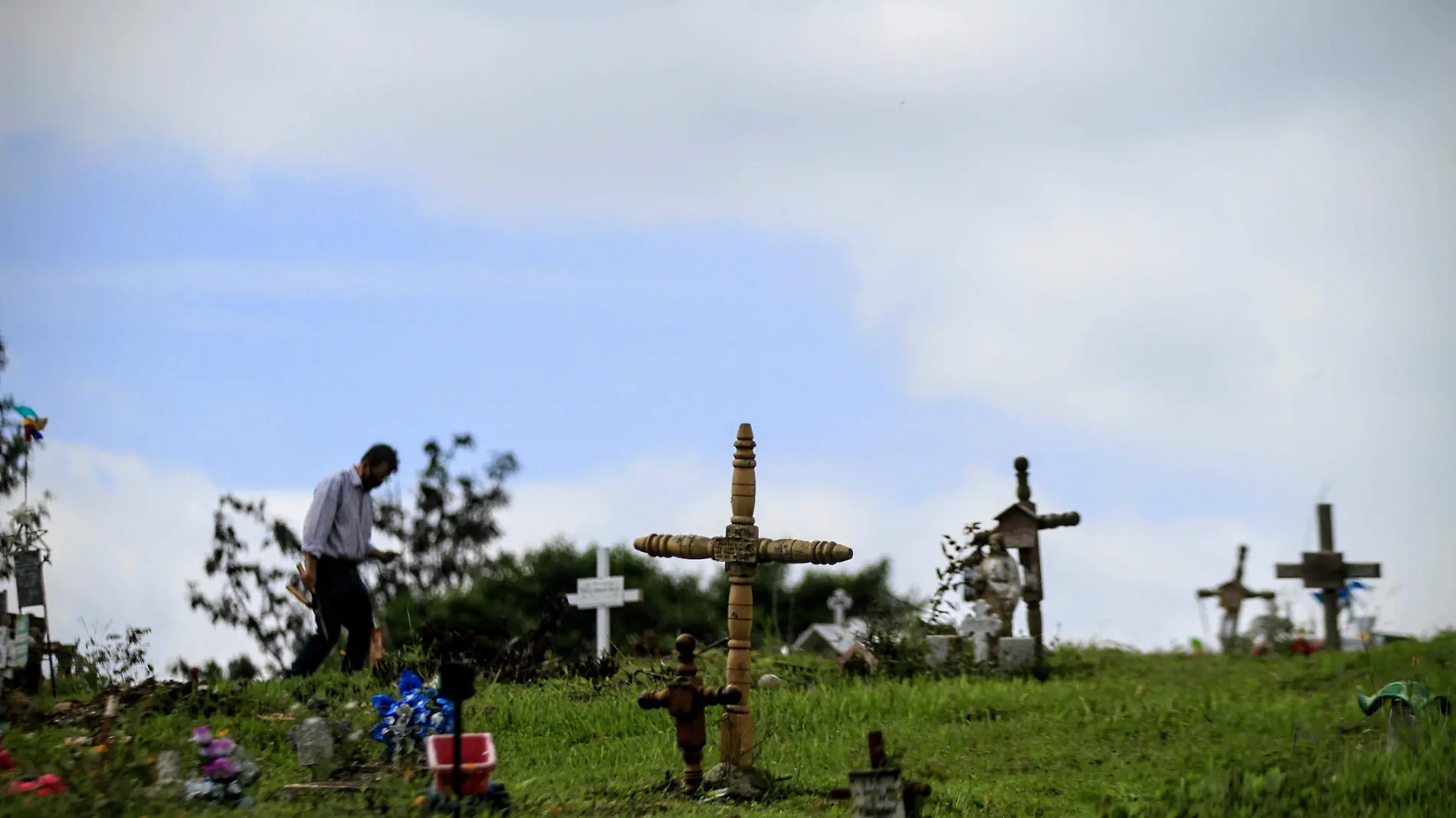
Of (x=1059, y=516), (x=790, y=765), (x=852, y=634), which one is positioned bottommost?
(x=790, y=765)

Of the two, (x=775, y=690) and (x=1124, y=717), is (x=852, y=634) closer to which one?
(x=775, y=690)

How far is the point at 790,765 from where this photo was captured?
8.34 meters

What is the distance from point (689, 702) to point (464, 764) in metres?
1.15

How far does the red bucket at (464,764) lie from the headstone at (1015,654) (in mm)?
7037

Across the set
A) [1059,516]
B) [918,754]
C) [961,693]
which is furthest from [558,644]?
[918,754]

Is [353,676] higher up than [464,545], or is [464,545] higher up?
[464,545]

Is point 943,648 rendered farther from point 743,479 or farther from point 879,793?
point 879,793

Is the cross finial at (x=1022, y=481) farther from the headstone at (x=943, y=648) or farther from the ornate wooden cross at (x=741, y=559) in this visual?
the ornate wooden cross at (x=741, y=559)

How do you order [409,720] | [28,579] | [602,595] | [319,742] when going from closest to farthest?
[319,742], [409,720], [28,579], [602,595]

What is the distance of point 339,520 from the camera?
1092 cm

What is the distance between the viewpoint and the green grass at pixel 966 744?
6977mm

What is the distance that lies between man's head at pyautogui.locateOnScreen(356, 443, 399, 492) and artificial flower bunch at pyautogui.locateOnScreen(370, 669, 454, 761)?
3.30m

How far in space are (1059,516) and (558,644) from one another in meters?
8.10

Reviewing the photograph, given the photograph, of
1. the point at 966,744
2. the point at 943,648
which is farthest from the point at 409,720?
the point at 943,648
